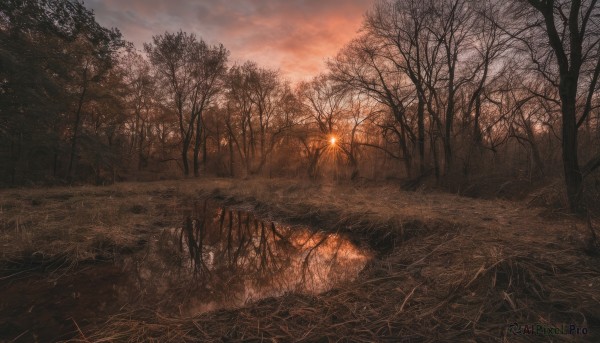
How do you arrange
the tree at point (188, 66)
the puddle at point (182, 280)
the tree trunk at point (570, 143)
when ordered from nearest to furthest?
the puddle at point (182, 280), the tree trunk at point (570, 143), the tree at point (188, 66)

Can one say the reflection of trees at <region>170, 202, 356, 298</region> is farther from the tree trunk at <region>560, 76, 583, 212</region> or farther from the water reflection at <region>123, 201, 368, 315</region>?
the tree trunk at <region>560, 76, 583, 212</region>

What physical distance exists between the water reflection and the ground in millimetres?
462

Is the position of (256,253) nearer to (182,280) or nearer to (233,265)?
(233,265)

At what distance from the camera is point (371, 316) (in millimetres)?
3279

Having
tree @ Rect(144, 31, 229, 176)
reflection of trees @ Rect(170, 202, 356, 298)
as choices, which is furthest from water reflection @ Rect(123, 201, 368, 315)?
tree @ Rect(144, 31, 229, 176)

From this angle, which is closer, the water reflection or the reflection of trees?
the water reflection

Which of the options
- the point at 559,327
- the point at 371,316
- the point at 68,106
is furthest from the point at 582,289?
the point at 68,106

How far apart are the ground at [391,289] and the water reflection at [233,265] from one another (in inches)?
18.2

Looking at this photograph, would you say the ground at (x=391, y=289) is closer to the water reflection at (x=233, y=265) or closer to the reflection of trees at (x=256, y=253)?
the water reflection at (x=233, y=265)

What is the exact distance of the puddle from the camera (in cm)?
371

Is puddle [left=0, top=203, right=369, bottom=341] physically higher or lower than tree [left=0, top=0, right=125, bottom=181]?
lower

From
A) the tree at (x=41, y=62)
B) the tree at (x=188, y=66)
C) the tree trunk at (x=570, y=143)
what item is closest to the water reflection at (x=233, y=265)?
the tree trunk at (x=570, y=143)

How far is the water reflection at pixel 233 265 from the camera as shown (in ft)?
14.3

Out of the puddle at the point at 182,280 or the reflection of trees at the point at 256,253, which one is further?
the reflection of trees at the point at 256,253
